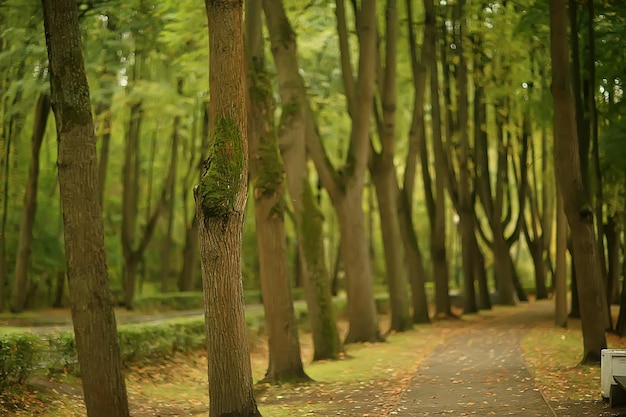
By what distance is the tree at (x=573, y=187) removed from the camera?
15.2 metres

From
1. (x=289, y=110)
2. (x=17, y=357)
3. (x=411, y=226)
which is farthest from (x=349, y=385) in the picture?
(x=411, y=226)

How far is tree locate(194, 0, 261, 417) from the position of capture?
10.5 m

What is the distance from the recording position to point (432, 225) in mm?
30734

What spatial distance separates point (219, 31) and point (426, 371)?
27.3 feet

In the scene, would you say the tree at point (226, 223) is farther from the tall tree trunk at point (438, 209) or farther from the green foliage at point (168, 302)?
the green foliage at point (168, 302)

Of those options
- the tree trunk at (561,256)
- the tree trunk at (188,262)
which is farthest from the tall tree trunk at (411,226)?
the tree trunk at (188,262)

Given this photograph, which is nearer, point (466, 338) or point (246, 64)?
point (246, 64)

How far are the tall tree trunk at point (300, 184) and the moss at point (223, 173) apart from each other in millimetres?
6843

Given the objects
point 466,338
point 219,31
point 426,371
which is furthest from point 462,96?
point 219,31

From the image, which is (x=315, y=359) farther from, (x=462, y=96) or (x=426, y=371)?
(x=462, y=96)

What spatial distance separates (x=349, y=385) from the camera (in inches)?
596

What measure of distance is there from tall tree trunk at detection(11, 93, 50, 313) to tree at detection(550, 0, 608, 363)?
50.0 feet

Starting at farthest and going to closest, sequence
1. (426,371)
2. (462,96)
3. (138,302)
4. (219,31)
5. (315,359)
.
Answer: (138,302) < (462,96) < (315,359) < (426,371) < (219,31)

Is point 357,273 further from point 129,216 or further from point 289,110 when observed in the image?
point 129,216
